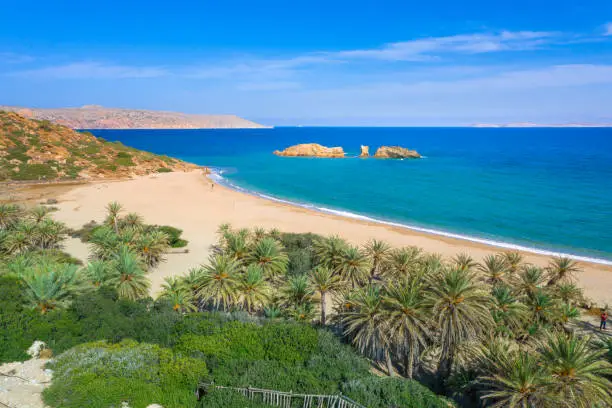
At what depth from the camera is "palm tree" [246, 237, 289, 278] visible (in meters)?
22.2

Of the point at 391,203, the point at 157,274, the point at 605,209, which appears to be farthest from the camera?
the point at 391,203

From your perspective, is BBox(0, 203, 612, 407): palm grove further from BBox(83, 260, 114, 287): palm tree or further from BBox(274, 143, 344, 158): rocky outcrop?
BBox(274, 143, 344, 158): rocky outcrop

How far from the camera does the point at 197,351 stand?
13680mm

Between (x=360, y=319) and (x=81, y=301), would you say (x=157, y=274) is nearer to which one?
(x=81, y=301)

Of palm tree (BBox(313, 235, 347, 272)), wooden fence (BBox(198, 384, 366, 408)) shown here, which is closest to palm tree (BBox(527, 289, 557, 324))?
palm tree (BBox(313, 235, 347, 272))

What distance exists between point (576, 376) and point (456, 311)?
13.2ft

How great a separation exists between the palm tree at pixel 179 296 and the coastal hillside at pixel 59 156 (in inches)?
2135

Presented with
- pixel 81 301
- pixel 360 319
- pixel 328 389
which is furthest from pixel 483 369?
pixel 81 301

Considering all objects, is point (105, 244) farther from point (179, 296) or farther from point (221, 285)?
point (221, 285)

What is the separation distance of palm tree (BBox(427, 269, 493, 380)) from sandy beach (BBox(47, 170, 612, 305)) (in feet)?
48.4

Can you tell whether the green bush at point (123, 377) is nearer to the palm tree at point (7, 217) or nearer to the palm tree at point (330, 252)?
the palm tree at point (330, 252)

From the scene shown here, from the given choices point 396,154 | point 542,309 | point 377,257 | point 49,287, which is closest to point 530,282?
point 542,309

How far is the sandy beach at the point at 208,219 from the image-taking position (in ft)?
93.1

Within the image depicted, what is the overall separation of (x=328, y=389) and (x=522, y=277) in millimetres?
13140
